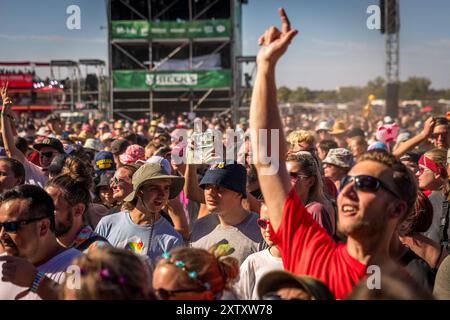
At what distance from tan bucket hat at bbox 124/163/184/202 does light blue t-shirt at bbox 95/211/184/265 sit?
0.61 feet

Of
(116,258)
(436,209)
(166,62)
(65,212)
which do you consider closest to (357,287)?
(116,258)

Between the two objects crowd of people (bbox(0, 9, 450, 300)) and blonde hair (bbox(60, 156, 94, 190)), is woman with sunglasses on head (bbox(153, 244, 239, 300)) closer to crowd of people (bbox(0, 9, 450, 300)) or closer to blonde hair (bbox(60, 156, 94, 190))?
crowd of people (bbox(0, 9, 450, 300))

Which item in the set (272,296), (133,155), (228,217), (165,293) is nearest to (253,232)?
(228,217)

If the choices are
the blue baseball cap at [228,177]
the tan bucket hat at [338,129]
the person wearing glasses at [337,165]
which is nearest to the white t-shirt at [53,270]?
the blue baseball cap at [228,177]

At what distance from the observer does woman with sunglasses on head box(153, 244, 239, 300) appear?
2465 mm

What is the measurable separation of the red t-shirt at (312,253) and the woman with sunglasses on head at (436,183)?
203 cm

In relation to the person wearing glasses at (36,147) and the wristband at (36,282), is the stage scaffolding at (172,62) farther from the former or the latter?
the wristband at (36,282)

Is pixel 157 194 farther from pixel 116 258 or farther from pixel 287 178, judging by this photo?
pixel 116 258

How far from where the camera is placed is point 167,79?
24672mm

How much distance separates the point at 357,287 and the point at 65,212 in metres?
2.34

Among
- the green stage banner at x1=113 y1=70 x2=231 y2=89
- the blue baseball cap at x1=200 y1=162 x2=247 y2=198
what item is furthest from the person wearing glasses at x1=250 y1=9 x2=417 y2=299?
the green stage banner at x1=113 y1=70 x2=231 y2=89

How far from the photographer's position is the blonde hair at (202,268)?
2.51 m

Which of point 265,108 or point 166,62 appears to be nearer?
point 265,108
